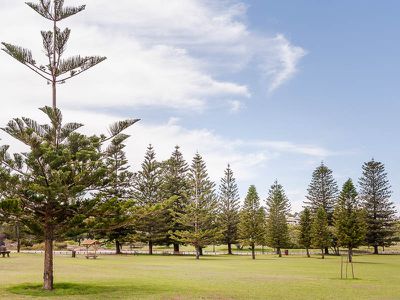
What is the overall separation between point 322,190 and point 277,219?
13468 millimetres

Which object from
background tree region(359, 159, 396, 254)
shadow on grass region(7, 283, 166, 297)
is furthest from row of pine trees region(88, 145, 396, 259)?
shadow on grass region(7, 283, 166, 297)

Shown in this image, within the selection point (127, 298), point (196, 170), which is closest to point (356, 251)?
point (196, 170)

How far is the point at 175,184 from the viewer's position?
5722 centimetres

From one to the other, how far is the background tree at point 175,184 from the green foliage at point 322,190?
71.6 ft

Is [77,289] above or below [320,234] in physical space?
above

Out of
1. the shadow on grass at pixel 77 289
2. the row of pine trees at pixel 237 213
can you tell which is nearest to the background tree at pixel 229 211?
the row of pine trees at pixel 237 213

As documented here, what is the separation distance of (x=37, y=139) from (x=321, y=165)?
2388 inches

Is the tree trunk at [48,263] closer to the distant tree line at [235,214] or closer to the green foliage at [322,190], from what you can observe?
the distant tree line at [235,214]

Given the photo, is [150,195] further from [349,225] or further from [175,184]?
[349,225]

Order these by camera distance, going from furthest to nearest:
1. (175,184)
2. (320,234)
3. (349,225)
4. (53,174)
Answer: (175,184)
(320,234)
(349,225)
(53,174)

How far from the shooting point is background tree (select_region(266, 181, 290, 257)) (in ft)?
176

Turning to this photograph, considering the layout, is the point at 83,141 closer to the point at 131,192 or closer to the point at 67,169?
the point at 67,169

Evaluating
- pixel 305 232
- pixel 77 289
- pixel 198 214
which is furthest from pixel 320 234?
pixel 77 289

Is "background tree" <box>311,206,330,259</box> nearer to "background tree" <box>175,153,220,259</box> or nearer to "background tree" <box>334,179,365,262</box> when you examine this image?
"background tree" <box>334,179,365,262</box>
